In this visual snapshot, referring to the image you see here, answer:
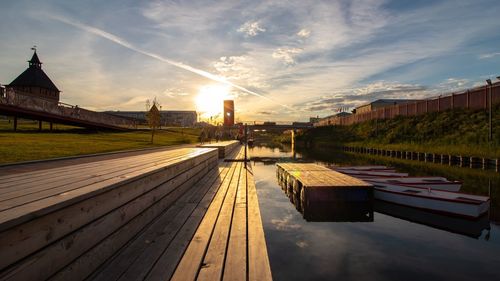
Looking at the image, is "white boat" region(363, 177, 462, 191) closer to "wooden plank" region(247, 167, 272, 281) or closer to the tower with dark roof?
"wooden plank" region(247, 167, 272, 281)

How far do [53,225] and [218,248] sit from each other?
3167 millimetres

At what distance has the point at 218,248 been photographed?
6.09 meters

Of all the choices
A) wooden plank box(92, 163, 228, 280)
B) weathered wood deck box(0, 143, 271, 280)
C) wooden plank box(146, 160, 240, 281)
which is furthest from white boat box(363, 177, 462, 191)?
wooden plank box(92, 163, 228, 280)

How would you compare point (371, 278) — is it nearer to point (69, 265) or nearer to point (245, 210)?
point (245, 210)

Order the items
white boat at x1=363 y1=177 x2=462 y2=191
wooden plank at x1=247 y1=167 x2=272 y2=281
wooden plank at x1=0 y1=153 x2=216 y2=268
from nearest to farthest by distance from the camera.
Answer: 1. wooden plank at x1=0 y1=153 x2=216 y2=268
2. wooden plank at x1=247 y1=167 x2=272 y2=281
3. white boat at x1=363 y1=177 x2=462 y2=191

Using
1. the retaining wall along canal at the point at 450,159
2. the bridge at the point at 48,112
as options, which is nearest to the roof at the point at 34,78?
the bridge at the point at 48,112

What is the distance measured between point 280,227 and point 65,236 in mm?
8060

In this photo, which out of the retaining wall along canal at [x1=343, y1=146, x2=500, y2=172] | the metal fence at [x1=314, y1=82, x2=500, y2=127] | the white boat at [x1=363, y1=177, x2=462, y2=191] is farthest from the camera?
the metal fence at [x1=314, y1=82, x2=500, y2=127]

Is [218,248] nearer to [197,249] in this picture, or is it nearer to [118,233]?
[197,249]

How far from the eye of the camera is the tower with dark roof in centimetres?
7881

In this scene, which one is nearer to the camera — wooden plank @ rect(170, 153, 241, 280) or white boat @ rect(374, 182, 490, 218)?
wooden plank @ rect(170, 153, 241, 280)

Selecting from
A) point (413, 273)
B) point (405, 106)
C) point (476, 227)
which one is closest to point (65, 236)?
point (413, 273)

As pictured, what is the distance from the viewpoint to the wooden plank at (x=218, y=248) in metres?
4.96

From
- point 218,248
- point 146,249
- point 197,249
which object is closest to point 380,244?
point 218,248
